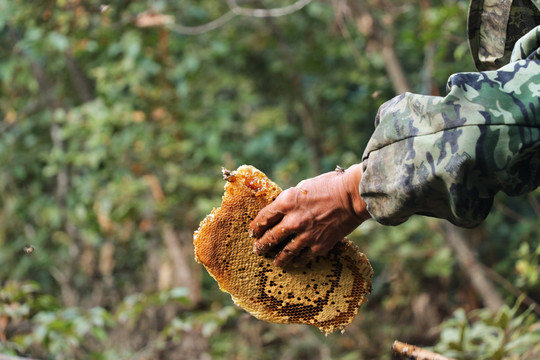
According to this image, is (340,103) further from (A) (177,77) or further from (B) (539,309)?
(B) (539,309)

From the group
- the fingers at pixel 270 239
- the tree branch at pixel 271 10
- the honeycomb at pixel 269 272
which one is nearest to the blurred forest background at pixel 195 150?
the tree branch at pixel 271 10

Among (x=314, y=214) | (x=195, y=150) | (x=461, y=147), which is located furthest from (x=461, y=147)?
(x=195, y=150)

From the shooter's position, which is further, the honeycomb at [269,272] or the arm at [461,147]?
the honeycomb at [269,272]

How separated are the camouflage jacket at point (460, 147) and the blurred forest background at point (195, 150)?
2.24 metres

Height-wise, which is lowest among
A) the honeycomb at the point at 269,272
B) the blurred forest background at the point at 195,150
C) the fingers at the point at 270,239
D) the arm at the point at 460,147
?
the blurred forest background at the point at 195,150

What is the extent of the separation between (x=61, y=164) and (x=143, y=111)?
75 cm

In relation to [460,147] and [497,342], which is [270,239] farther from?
[497,342]

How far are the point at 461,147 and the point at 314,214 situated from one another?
16.1 inches

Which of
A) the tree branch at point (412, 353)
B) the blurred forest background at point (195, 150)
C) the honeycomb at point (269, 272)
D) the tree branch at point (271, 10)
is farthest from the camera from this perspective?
the blurred forest background at point (195, 150)

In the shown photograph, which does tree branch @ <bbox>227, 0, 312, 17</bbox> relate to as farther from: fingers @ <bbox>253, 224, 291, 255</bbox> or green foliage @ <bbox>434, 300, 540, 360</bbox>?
fingers @ <bbox>253, 224, 291, 255</bbox>

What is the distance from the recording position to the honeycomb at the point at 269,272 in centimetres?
163

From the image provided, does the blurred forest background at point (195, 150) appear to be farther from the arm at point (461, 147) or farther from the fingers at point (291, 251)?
the arm at point (461, 147)

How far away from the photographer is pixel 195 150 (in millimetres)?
4305

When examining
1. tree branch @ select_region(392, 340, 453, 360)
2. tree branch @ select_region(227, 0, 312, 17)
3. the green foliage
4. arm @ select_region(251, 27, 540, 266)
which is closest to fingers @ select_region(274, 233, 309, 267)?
arm @ select_region(251, 27, 540, 266)
